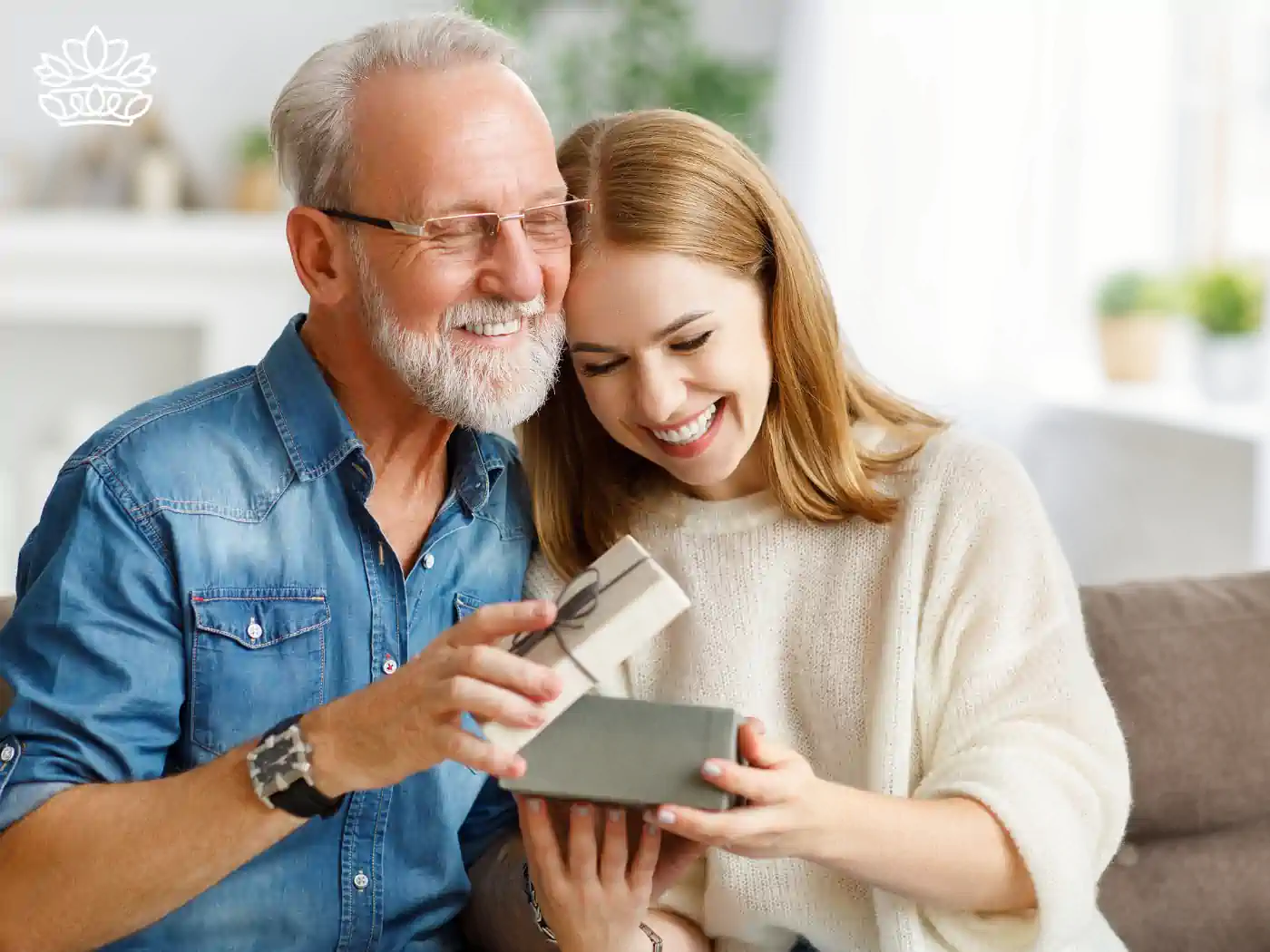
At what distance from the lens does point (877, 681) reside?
152 centimetres

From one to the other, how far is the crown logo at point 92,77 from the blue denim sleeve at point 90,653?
6.42 ft

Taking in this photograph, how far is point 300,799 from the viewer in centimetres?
125

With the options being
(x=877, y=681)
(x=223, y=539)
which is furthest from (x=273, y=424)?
(x=877, y=681)

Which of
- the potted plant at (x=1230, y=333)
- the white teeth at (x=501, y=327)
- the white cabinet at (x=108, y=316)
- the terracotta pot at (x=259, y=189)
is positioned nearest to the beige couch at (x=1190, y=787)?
the white teeth at (x=501, y=327)

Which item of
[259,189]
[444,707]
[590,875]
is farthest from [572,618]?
[259,189]

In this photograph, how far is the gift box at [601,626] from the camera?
112 cm

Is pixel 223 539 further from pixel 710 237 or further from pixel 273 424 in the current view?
pixel 710 237

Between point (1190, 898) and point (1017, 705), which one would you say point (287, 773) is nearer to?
point (1017, 705)

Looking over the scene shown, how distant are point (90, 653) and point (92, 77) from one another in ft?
7.20

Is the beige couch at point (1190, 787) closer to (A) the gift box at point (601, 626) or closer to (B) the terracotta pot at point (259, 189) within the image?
(A) the gift box at point (601, 626)

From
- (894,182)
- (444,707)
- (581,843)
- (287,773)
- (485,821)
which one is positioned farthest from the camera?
(894,182)

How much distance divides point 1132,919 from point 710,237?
3.28 ft

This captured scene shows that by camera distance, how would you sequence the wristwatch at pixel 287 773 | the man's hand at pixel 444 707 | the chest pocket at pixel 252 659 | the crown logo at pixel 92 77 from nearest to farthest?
1. the man's hand at pixel 444 707
2. the wristwatch at pixel 287 773
3. the chest pocket at pixel 252 659
4. the crown logo at pixel 92 77

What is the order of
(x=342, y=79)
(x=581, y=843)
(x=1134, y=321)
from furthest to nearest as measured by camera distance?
(x=1134, y=321) < (x=342, y=79) < (x=581, y=843)
